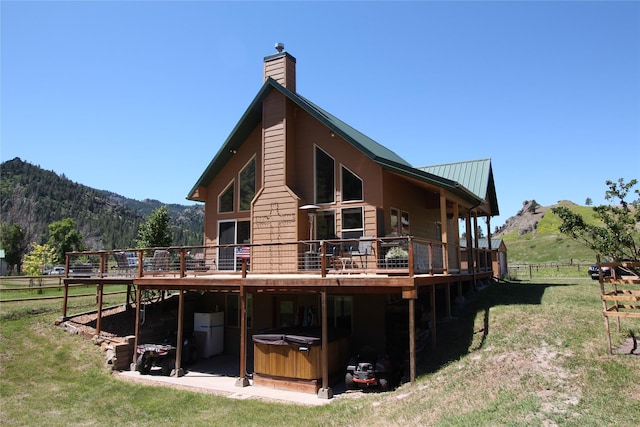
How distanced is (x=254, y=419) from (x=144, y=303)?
988 centimetres

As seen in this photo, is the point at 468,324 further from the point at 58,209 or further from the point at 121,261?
the point at 58,209

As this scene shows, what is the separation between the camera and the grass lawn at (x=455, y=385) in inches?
281

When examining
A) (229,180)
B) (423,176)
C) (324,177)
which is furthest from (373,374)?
(229,180)

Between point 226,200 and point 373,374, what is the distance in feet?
30.7

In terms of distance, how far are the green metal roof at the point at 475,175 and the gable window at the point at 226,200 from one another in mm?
9988

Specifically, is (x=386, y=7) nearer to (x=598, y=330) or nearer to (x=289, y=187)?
(x=289, y=187)

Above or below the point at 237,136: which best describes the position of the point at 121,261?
below

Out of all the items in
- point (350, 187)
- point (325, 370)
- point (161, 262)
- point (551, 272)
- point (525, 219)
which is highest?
point (525, 219)

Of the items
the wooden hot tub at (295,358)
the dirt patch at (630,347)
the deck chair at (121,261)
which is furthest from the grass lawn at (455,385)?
the deck chair at (121,261)

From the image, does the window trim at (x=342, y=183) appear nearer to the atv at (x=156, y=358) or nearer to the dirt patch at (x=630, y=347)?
the atv at (x=156, y=358)

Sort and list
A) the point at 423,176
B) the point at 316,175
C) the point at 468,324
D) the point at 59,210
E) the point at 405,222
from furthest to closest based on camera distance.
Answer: the point at 59,210, the point at 405,222, the point at 316,175, the point at 423,176, the point at 468,324

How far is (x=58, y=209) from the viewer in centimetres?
16188

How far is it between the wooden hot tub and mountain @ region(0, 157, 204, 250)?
128312 millimetres

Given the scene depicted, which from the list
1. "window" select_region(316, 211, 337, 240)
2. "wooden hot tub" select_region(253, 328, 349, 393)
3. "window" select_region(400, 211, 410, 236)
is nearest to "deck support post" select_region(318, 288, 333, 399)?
"wooden hot tub" select_region(253, 328, 349, 393)
